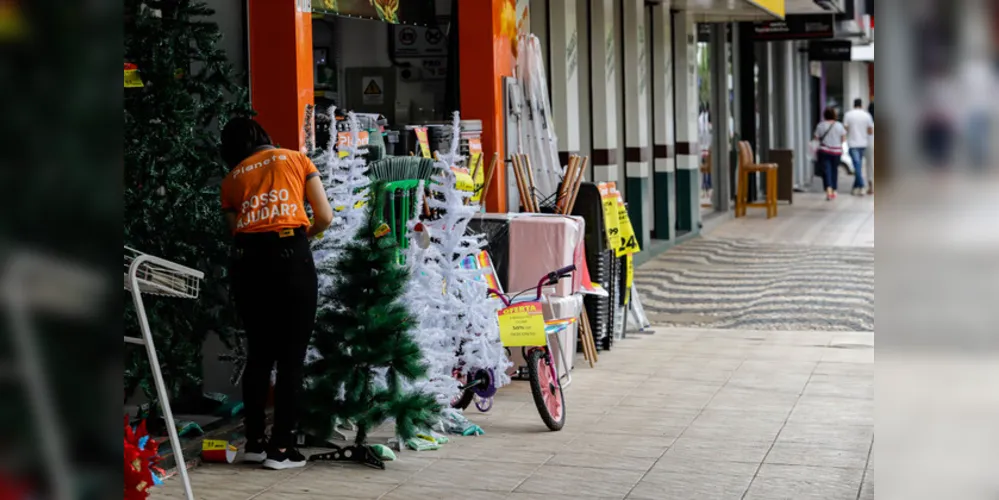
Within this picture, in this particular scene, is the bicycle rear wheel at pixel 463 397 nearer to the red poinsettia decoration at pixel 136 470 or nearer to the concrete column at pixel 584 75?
the red poinsettia decoration at pixel 136 470

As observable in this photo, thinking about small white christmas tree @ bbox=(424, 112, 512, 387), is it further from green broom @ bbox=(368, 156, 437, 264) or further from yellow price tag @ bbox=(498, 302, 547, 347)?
yellow price tag @ bbox=(498, 302, 547, 347)

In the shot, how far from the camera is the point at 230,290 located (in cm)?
599

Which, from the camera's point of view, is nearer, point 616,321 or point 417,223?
point 417,223

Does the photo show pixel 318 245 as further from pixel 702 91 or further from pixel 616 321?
pixel 702 91

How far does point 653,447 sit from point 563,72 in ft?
19.7

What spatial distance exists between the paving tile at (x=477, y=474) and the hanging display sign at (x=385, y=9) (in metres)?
2.90

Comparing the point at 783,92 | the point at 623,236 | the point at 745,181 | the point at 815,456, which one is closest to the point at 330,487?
the point at 815,456

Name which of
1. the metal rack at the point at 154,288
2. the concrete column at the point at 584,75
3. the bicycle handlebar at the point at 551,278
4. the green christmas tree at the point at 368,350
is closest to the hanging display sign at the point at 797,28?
the concrete column at the point at 584,75

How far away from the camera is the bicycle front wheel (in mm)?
6031

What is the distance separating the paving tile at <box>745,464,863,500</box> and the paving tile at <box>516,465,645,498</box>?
496 millimetres

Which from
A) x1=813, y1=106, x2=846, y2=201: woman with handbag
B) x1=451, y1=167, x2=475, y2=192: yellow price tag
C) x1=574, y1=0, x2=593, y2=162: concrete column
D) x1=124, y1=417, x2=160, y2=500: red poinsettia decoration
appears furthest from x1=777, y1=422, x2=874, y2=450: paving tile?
x1=813, y1=106, x2=846, y2=201: woman with handbag

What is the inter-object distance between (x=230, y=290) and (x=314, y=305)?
783 millimetres

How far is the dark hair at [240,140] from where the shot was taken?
212 inches
